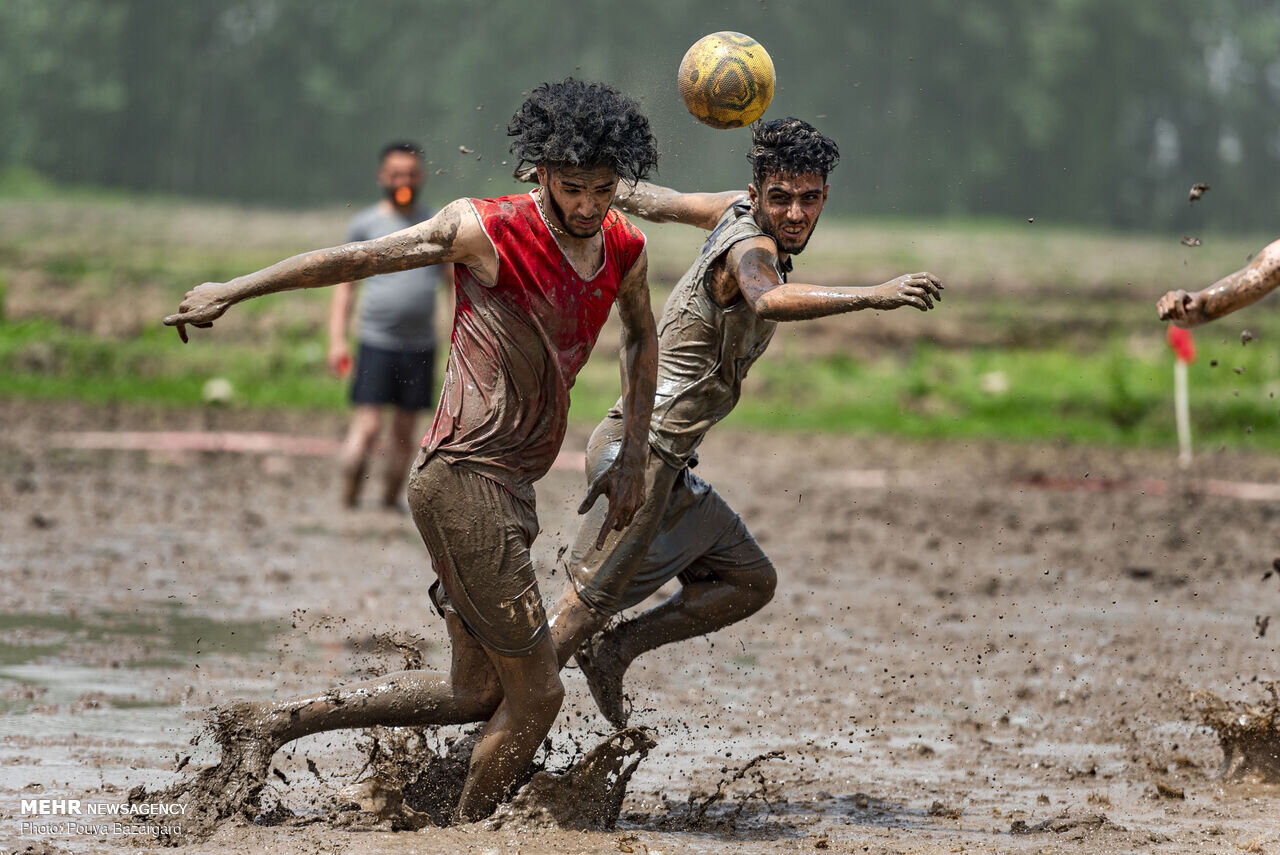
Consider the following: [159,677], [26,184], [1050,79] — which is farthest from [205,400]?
[1050,79]

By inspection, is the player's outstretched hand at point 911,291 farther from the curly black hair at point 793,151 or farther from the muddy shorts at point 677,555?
the muddy shorts at point 677,555

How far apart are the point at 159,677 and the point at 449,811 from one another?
7.15 ft

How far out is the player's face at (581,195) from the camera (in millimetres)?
4547

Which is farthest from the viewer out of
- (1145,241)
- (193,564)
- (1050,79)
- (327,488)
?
(1050,79)

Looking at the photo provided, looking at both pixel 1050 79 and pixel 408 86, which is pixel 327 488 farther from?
pixel 1050 79

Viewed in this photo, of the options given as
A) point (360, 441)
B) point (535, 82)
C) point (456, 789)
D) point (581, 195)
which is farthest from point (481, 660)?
point (535, 82)

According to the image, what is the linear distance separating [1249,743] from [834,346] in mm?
14525

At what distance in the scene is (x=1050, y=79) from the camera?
4216 centimetres

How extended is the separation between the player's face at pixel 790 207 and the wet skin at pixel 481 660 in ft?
1.94

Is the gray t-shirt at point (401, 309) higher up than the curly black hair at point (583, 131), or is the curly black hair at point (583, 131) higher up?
the curly black hair at point (583, 131)

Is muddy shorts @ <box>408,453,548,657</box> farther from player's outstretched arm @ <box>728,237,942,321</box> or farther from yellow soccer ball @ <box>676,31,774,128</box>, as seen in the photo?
yellow soccer ball @ <box>676,31,774,128</box>

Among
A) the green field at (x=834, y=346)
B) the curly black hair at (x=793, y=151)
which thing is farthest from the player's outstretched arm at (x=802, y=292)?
the green field at (x=834, y=346)

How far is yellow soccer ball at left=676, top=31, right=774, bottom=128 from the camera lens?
18.0ft

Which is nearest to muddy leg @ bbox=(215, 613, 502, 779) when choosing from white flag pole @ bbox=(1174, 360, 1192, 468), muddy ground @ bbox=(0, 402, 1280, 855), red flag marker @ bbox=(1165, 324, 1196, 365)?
muddy ground @ bbox=(0, 402, 1280, 855)
